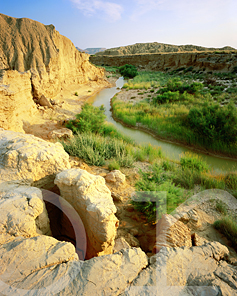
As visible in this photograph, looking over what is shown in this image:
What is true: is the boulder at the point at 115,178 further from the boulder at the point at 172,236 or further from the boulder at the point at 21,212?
the boulder at the point at 21,212

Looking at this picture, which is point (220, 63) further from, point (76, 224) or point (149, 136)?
point (76, 224)

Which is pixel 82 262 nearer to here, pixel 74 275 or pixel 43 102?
pixel 74 275

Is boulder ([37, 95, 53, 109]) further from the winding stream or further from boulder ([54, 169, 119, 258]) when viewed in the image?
boulder ([54, 169, 119, 258])

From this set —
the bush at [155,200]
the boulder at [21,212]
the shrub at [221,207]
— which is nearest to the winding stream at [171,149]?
the shrub at [221,207]

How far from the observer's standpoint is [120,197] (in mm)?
4676

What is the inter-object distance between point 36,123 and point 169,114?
8.14 meters

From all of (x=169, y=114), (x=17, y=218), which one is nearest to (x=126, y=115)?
(x=169, y=114)

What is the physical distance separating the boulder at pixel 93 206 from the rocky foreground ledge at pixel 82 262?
16mm

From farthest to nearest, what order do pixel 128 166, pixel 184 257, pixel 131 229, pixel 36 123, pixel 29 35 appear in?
1. pixel 29 35
2. pixel 36 123
3. pixel 128 166
4. pixel 131 229
5. pixel 184 257

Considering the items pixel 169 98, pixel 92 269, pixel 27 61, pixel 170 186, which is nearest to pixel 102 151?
A: pixel 170 186

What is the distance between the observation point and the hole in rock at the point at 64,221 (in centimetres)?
314

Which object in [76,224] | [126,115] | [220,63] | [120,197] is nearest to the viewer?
[76,224]

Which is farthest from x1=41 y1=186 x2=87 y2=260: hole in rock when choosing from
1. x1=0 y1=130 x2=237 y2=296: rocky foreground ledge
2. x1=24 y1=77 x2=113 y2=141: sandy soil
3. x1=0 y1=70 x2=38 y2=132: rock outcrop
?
x1=24 y1=77 x2=113 y2=141: sandy soil

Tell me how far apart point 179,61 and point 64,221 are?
1498 inches
